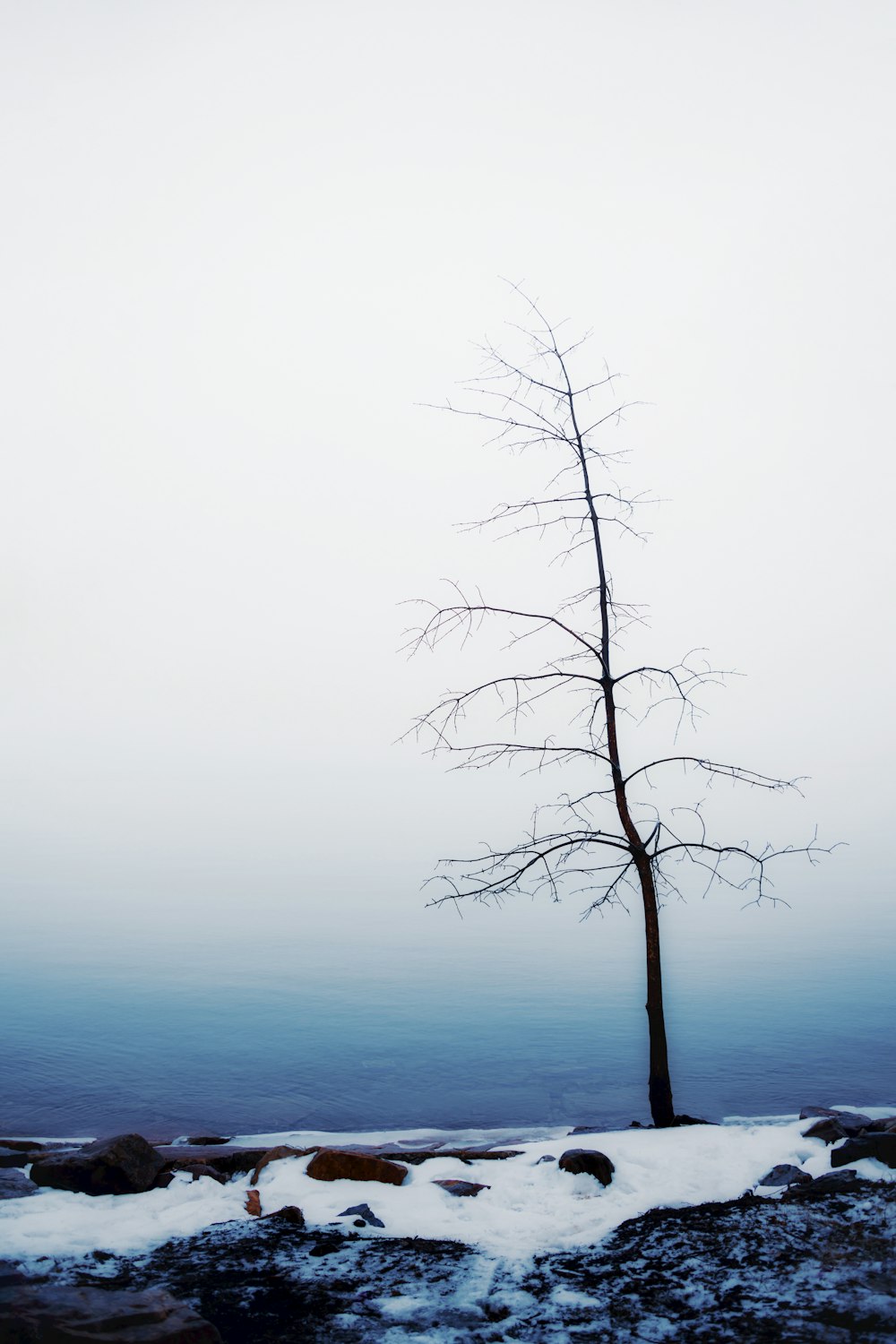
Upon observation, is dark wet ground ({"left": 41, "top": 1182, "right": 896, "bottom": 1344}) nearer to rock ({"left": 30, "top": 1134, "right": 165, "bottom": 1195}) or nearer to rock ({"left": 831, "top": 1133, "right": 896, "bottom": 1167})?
rock ({"left": 831, "top": 1133, "right": 896, "bottom": 1167})

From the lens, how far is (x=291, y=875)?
52.3m

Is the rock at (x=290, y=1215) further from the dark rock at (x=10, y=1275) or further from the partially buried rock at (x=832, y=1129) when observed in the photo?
the partially buried rock at (x=832, y=1129)

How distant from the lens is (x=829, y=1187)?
646cm

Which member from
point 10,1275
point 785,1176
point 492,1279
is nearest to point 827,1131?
point 785,1176

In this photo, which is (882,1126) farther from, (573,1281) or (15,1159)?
(15,1159)

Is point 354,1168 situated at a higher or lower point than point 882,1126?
lower

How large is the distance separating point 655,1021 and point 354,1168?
12.1 feet

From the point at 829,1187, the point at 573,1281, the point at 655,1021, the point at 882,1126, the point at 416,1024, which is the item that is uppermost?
the point at 655,1021

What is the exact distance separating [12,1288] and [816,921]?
3586cm

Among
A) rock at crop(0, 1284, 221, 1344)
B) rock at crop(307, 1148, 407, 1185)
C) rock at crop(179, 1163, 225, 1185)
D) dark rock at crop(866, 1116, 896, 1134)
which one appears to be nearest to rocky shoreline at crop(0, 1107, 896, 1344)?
rock at crop(0, 1284, 221, 1344)

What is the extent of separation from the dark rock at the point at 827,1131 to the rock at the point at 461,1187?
2804 millimetres

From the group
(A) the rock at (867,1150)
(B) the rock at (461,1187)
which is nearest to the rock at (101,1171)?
(B) the rock at (461,1187)

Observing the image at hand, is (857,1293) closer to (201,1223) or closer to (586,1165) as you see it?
(586,1165)

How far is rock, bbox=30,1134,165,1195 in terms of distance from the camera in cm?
682
